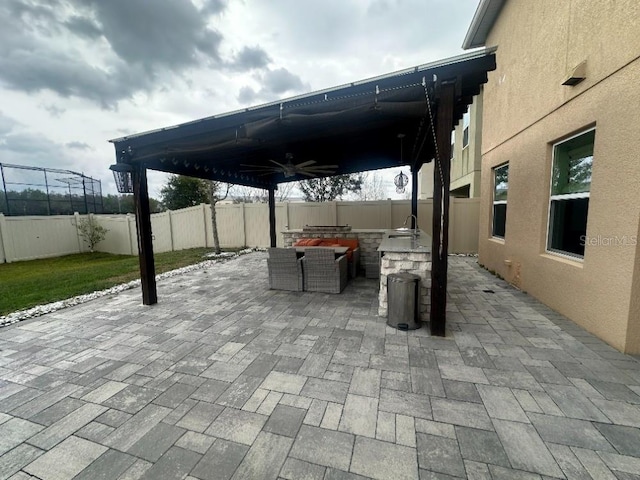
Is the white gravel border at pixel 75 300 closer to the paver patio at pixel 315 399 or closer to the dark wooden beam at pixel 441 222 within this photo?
the paver patio at pixel 315 399

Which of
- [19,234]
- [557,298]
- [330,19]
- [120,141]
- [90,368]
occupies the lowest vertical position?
[90,368]

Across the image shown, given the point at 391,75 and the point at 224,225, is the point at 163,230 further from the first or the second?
the point at 391,75

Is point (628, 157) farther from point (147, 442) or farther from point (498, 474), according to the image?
point (147, 442)

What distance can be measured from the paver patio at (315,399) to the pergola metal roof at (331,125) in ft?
8.12

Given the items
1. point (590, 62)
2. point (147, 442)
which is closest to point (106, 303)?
point (147, 442)

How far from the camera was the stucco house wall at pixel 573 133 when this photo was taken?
2561 millimetres

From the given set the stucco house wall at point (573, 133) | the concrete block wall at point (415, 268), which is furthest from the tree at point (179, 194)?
the stucco house wall at point (573, 133)

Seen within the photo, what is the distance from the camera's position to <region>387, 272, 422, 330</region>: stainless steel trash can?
10.5 feet

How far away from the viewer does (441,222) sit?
9.87ft

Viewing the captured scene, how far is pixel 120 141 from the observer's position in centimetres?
409

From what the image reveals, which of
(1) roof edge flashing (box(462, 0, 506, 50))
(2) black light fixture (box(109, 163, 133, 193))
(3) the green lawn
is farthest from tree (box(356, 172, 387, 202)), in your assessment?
(2) black light fixture (box(109, 163, 133, 193))

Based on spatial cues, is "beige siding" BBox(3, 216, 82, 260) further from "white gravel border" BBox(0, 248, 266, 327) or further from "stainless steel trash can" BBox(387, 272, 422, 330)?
"stainless steel trash can" BBox(387, 272, 422, 330)

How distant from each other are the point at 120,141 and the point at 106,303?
270 centimetres

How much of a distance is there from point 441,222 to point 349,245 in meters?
3.46
